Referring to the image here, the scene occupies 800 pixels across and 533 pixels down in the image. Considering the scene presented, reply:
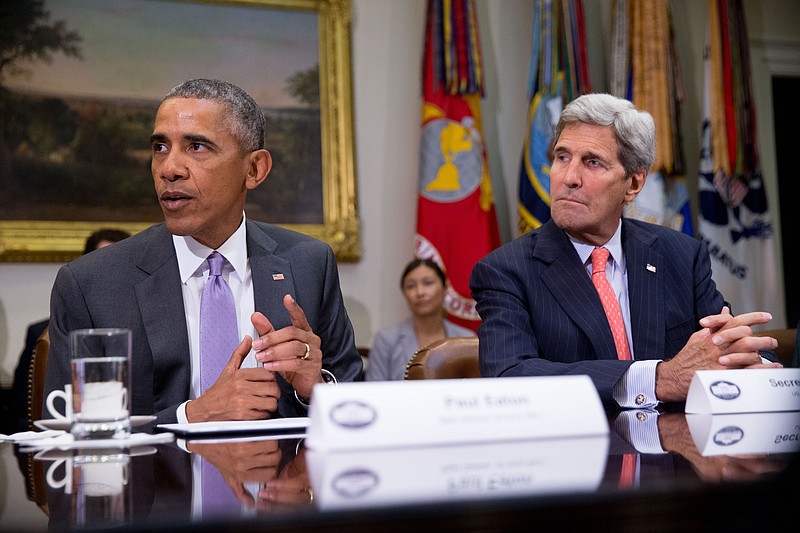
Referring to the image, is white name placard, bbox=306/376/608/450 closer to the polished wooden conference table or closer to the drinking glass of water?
the polished wooden conference table

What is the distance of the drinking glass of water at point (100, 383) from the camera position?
1.23 meters

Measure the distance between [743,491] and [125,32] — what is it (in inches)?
194

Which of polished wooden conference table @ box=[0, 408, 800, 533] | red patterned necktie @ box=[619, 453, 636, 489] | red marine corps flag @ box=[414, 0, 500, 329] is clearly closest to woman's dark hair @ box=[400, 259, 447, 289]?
red marine corps flag @ box=[414, 0, 500, 329]

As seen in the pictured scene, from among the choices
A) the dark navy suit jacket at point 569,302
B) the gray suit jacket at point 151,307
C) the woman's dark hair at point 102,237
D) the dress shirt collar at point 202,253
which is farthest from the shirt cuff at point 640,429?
the woman's dark hair at point 102,237

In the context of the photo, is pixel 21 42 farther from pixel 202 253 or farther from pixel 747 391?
pixel 747 391

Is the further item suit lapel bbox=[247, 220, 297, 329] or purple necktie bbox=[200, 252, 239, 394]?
suit lapel bbox=[247, 220, 297, 329]

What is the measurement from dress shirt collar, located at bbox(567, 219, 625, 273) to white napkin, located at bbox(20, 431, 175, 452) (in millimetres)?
1331

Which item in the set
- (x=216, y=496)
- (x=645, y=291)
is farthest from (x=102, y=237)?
(x=216, y=496)

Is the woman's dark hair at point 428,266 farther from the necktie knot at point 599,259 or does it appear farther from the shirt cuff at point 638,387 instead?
the shirt cuff at point 638,387

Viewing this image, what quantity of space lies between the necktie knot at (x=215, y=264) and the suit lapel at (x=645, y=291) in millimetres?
1025

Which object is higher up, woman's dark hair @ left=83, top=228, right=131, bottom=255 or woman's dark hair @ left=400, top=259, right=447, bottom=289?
woman's dark hair @ left=83, top=228, right=131, bottom=255

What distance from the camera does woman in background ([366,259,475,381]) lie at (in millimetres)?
4980

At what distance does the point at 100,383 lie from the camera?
124 centimetres

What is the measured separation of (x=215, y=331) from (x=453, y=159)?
3578mm
